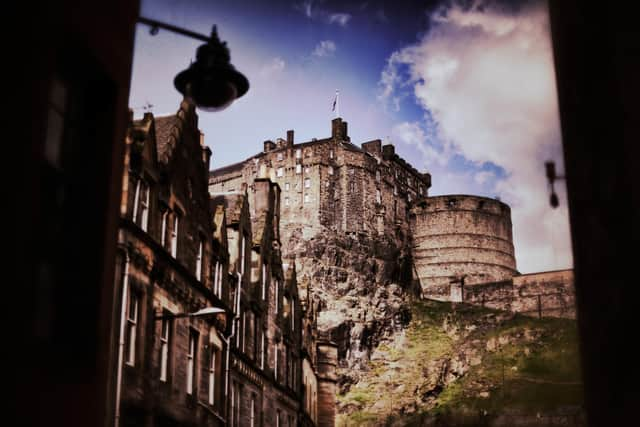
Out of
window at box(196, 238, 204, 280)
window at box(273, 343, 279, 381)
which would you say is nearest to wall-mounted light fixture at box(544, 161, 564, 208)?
window at box(196, 238, 204, 280)

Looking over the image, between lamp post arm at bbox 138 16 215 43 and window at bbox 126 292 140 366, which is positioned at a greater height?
lamp post arm at bbox 138 16 215 43

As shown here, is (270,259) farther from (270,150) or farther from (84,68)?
(270,150)

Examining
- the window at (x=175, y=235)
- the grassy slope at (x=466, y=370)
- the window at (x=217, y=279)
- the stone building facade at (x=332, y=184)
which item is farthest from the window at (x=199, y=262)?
the stone building facade at (x=332, y=184)

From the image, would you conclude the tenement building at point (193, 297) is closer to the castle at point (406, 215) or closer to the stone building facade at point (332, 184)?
the stone building facade at point (332, 184)

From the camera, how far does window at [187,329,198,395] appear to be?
23781 mm

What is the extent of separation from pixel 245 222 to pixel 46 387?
2519cm

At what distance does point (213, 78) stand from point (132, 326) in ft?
39.9

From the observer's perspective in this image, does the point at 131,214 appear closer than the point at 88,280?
No

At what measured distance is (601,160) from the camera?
912 cm

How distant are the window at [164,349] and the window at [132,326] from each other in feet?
5.56

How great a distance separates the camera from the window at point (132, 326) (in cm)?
1939

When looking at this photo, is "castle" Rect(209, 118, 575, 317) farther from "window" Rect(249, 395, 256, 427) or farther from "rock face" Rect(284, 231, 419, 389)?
"window" Rect(249, 395, 256, 427)

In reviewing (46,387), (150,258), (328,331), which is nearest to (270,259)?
(150,258)

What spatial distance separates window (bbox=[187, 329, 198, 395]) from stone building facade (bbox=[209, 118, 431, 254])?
7688 cm
